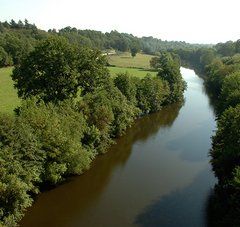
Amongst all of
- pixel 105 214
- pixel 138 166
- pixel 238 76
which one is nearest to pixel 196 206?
pixel 105 214

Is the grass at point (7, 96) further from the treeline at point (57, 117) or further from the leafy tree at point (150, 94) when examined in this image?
the leafy tree at point (150, 94)

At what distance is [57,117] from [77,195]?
955 centimetres

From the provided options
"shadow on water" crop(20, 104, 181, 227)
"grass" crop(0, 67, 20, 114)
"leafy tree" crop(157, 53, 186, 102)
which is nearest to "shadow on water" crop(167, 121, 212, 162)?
"shadow on water" crop(20, 104, 181, 227)

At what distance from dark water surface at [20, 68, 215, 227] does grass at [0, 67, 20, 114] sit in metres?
24.0

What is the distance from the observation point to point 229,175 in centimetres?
3609

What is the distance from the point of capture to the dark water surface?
117ft

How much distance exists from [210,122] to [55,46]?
38.2m

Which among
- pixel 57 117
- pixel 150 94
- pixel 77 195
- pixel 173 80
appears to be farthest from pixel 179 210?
pixel 173 80

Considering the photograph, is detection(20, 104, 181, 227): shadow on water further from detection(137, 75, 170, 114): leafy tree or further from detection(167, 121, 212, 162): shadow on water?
detection(137, 75, 170, 114): leafy tree

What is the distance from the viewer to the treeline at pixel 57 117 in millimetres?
34344

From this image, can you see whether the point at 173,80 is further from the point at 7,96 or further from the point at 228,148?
the point at 228,148

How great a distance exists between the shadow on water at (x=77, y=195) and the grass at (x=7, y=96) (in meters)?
23.5

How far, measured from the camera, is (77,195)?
40.9 meters

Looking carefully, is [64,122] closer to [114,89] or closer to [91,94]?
[91,94]
